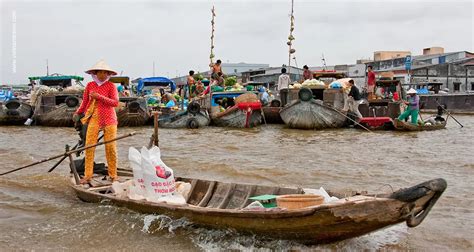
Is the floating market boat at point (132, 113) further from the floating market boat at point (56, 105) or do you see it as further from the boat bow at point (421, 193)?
the boat bow at point (421, 193)

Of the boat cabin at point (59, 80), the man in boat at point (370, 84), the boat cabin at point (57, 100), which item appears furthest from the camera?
the boat cabin at point (59, 80)

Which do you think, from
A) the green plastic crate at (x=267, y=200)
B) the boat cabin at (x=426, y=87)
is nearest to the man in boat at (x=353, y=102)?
the green plastic crate at (x=267, y=200)

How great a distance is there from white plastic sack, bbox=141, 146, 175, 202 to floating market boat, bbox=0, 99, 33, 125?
46.9 ft

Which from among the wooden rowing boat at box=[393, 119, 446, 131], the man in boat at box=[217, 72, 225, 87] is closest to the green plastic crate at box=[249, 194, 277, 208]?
the wooden rowing boat at box=[393, 119, 446, 131]

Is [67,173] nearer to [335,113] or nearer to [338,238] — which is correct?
[338,238]

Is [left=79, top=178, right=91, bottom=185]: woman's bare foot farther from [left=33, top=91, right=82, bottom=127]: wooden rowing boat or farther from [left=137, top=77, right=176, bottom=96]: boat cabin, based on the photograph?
[left=137, top=77, right=176, bottom=96]: boat cabin

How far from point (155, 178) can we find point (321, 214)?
1.95 meters

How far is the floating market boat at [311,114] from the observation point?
48.5ft

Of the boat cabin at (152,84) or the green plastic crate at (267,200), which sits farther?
the boat cabin at (152,84)

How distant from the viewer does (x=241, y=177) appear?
777 cm

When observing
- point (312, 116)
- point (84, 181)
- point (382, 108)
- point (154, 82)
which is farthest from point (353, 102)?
point (154, 82)

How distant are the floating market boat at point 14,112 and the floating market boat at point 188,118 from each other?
5430 mm

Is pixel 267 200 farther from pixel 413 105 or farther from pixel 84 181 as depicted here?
pixel 413 105

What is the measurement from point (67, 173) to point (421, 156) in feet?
23.7
